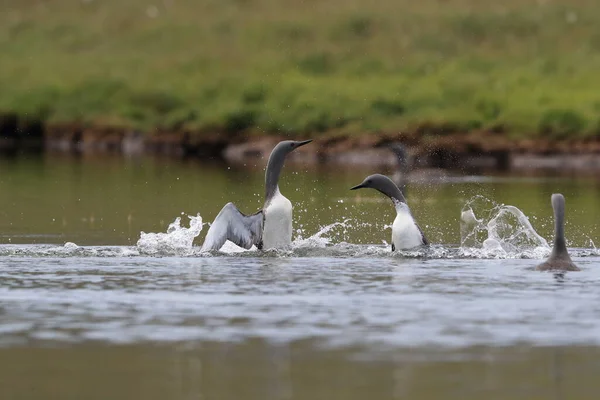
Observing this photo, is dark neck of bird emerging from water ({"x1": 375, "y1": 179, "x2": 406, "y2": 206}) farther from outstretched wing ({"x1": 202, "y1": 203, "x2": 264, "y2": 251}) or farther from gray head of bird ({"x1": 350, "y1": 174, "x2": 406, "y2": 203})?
outstretched wing ({"x1": 202, "y1": 203, "x2": 264, "y2": 251})

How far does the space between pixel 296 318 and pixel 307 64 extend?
7716 centimetres

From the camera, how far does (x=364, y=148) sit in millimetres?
59938

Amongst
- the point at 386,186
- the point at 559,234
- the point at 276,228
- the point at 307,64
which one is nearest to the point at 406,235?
the point at 386,186

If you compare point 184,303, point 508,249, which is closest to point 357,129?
point 508,249

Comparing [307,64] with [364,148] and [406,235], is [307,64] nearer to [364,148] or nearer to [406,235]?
[364,148]

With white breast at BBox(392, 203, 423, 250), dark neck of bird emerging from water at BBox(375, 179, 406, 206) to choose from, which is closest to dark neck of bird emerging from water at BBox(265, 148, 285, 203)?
dark neck of bird emerging from water at BBox(375, 179, 406, 206)

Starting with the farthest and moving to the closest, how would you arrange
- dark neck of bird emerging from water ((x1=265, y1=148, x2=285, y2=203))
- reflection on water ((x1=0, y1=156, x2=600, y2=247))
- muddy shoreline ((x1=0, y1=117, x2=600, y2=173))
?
muddy shoreline ((x1=0, y1=117, x2=600, y2=173)) → reflection on water ((x1=0, y1=156, x2=600, y2=247)) → dark neck of bird emerging from water ((x1=265, y1=148, x2=285, y2=203))

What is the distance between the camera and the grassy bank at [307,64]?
2689 inches

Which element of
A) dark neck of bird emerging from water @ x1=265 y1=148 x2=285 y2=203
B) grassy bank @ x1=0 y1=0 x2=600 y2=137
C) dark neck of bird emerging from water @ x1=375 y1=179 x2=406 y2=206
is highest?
grassy bank @ x1=0 y1=0 x2=600 y2=137

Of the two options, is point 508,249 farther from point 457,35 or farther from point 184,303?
point 457,35

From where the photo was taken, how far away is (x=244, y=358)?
12461 millimetres

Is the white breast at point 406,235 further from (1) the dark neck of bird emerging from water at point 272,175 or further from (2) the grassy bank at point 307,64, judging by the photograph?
(2) the grassy bank at point 307,64

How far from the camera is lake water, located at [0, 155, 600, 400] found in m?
11.6

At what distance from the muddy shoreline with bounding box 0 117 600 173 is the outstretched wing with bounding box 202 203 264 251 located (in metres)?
30.3
